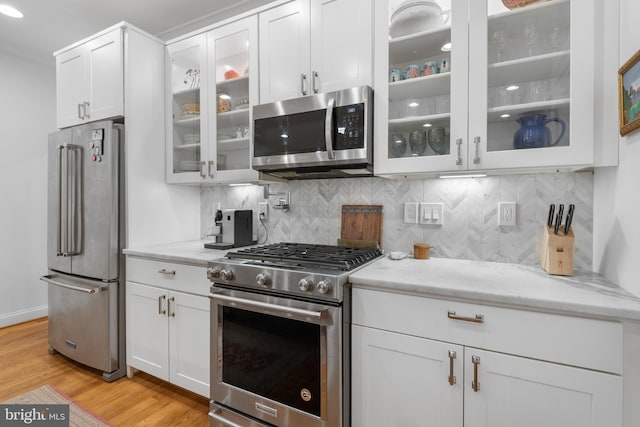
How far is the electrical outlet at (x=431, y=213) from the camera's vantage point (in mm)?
1887

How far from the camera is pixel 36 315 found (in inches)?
137

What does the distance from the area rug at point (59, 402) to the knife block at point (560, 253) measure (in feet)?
8.02

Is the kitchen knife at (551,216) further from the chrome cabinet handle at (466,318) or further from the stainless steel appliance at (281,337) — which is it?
the stainless steel appliance at (281,337)

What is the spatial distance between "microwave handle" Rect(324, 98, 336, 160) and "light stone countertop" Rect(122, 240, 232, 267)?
929 mm

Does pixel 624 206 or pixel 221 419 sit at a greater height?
pixel 624 206

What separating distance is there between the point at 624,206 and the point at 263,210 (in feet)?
6.73

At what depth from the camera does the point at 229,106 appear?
7.50ft

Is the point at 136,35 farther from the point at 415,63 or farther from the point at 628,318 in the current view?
the point at 628,318

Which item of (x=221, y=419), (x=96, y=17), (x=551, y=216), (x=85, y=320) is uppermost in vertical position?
(x=96, y=17)

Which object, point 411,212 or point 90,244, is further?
point 90,244

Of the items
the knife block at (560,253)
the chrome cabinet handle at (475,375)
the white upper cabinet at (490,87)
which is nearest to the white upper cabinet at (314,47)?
the white upper cabinet at (490,87)

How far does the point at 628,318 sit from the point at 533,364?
321 mm

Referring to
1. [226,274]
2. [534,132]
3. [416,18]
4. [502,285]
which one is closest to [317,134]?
[416,18]

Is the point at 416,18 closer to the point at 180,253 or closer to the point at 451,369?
the point at 451,369
